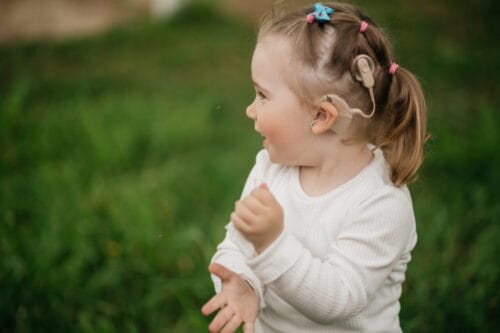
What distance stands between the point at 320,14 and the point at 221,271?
67 cm

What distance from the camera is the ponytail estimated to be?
1.38 meters

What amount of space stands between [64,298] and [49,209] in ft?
2.13

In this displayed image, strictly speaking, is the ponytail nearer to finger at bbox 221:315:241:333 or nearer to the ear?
the ear

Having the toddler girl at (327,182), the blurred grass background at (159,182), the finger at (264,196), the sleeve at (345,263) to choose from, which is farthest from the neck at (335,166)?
the blurred grass background at (159,182)

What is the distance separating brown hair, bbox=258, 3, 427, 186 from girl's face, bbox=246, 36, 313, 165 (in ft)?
0.08

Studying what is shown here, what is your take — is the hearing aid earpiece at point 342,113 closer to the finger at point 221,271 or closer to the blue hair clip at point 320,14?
the blue hair clip at point 320,14

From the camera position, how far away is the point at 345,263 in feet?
A: 4.02

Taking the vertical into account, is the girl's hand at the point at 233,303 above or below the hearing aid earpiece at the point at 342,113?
below

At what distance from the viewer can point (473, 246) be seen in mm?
2434

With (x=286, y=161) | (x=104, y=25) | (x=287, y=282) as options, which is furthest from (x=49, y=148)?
(x=104, y=25)

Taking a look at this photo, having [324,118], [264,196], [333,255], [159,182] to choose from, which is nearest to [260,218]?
[264,196]

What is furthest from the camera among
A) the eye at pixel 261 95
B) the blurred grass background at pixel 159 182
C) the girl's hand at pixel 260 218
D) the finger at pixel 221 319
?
the blurred grass background at pixel 159 182

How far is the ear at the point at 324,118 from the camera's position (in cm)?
127

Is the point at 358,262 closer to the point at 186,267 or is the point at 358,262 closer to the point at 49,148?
the point at 186,267
